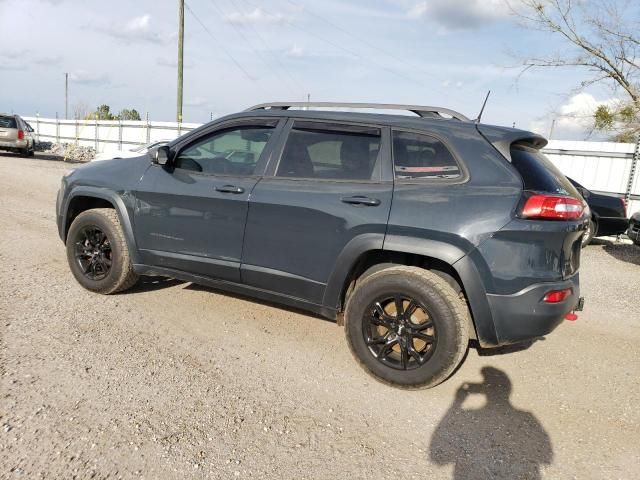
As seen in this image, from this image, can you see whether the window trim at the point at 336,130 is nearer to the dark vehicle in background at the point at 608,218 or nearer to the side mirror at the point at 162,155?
the side mirror at the point at 162,155

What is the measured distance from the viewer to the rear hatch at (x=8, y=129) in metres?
18.4

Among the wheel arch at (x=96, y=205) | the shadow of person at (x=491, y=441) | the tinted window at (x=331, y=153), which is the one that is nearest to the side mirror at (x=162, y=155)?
the wheel arch at (x=96, y=205)

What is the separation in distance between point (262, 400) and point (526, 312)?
166 centimetres

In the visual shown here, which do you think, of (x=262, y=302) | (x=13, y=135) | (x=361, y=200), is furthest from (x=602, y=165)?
(x=13, y=135)

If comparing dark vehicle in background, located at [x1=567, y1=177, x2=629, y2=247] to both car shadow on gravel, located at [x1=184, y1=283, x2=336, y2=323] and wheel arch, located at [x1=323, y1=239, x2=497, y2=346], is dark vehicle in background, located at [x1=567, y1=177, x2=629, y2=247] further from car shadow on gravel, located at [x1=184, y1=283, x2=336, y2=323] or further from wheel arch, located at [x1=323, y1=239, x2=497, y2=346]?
wheel arch, located at [x1=323, y1=239, x2=497, y2=346]

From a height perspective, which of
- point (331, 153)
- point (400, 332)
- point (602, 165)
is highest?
point (602, 165)

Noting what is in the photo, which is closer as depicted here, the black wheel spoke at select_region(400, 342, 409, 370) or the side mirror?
the black wheel spoke at select_region(400, 342, 409, 370)

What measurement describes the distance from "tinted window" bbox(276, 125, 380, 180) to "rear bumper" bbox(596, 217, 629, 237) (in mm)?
7179

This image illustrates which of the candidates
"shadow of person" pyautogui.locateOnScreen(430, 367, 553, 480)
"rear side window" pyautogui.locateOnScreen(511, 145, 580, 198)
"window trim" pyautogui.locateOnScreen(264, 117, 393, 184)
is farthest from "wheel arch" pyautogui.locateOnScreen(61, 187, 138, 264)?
"rear side window" pyautogui.locateOnScreen(511, 145, 580, 198)

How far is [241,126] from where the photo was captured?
13.1 feet

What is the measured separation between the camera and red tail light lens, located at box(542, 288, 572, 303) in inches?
117

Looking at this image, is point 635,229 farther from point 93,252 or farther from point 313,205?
point 93,252

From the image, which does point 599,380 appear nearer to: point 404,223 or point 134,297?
point 404,223

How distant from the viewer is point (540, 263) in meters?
2.95
